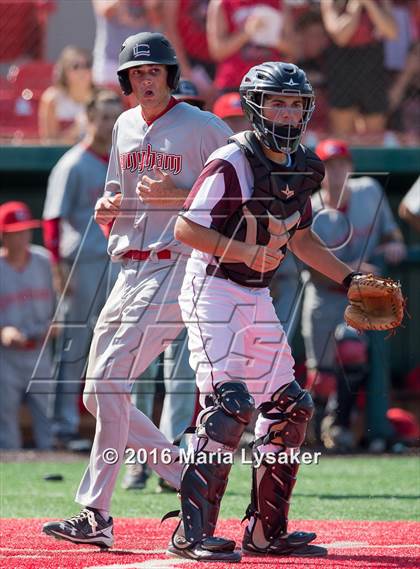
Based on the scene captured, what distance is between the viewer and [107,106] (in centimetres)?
888

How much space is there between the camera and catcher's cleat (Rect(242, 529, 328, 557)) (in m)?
5.04

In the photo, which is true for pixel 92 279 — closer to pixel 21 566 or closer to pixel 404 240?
pixel 404 240

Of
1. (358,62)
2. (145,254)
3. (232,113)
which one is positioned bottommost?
(145,254)

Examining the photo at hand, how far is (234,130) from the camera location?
879 cm

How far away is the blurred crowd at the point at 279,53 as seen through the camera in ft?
34.8

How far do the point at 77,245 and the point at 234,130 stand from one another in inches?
63.5

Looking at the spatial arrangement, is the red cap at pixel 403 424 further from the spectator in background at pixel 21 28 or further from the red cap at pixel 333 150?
the spectator in background at pixel 21 28

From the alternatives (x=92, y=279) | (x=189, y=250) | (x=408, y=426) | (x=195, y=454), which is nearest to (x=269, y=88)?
(x=189, y=250)

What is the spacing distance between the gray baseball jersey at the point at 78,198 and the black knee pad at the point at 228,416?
4.67 metres

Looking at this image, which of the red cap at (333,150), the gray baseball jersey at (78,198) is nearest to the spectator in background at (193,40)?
the red cap at (333,150)

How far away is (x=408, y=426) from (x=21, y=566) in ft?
19.3

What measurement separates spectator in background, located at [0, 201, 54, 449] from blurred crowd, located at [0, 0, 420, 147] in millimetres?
1396

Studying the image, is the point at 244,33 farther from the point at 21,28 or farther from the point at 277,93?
the point at 277,93

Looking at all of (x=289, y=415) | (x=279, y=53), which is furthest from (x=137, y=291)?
(x=279, y=53)
